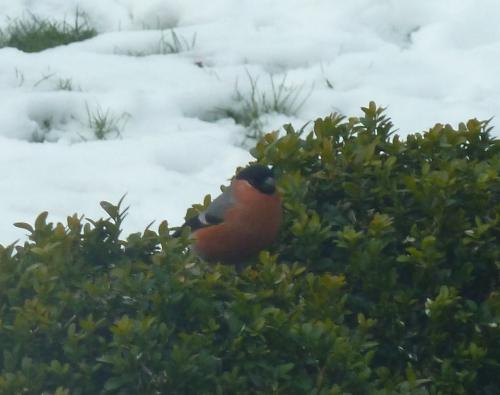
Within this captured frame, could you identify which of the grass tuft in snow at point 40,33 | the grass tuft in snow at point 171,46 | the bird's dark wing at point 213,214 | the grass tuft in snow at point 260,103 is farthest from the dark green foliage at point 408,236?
the grass tuft in snow at point 40,33

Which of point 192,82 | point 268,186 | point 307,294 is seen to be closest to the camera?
point 307,294

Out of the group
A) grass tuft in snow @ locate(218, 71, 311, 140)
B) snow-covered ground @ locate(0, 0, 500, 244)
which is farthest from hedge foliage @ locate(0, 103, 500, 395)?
grass tuft in snow @ locate(218, 71, 311, 140)

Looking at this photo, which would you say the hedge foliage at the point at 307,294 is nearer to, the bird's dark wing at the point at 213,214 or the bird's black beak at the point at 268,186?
the bird's black beak at the point at 268,186

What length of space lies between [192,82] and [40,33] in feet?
3.41

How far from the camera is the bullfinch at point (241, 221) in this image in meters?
3.62

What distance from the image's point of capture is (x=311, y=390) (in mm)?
2887

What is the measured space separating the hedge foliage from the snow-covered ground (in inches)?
56.1

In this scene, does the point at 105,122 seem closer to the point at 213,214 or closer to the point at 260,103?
the point at 260,103

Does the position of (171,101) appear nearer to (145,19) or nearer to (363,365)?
(145,19)

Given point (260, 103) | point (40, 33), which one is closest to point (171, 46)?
point (40, 33)

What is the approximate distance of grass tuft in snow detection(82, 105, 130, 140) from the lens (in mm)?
5684

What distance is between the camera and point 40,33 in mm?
6637

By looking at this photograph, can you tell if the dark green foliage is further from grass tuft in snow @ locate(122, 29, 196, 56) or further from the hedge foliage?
grass tuft in snow @ locate(122, 29, 196, 56)

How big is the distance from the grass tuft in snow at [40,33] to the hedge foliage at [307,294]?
10.0 feet
